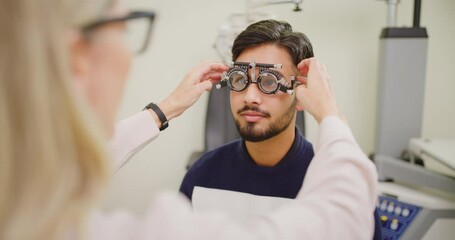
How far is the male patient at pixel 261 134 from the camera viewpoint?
50.9 inches

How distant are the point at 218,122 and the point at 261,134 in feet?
3.11

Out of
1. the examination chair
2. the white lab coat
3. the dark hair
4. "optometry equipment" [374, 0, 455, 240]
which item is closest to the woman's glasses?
the white lab coat

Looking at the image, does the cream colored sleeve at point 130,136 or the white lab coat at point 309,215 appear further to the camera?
the cream colored sleeve at point 130,136

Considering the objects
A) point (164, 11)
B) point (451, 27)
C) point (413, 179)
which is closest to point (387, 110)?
point (413, 179)

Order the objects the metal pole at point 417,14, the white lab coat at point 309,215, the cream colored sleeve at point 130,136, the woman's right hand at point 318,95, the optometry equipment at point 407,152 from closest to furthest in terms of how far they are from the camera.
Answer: the white lab coat at point 309,215 → the woman's right hand at point 318,95 → the cream colored sleeve at point 130,136 → the optometry equipment at point 407,152 → the metal pole at point 417,14

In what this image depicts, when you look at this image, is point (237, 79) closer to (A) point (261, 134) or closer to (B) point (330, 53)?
(A) point (261, 134)

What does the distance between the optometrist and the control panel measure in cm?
115

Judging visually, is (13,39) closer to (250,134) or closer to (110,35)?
(110,35)

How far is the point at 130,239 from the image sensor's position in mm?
624

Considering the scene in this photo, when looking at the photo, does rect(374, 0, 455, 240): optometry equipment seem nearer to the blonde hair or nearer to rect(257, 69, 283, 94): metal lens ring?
rect(257, 69, 283, 94): metal lens ring

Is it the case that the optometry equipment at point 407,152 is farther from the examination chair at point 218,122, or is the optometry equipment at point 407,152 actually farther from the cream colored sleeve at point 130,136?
the cream colored sleeve at point 130,136

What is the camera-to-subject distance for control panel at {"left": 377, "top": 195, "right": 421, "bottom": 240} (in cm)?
173

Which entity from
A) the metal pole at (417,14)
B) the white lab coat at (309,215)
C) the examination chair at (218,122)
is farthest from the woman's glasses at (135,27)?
the metal pole at (417,14)

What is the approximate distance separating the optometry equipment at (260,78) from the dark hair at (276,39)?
85mm
